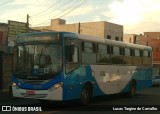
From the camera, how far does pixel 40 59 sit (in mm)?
16188

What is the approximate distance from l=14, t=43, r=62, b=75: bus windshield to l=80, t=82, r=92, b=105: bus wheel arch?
221 cm

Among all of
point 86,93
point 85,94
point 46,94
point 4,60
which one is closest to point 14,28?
Answer: point 4,60

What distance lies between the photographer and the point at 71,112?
15.1m

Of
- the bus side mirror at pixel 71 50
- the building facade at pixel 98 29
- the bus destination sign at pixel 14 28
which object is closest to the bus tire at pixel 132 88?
the bus side mirror at pixel 71 50

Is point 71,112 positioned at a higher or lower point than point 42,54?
lower

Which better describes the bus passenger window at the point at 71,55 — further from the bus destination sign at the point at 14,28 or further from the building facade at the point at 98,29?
the building facade at the point at 98,29

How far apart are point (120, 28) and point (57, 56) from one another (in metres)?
43.5

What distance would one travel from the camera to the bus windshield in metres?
16.0

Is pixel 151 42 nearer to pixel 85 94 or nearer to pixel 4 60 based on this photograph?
pixel 4 60

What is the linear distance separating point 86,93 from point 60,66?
2.55m

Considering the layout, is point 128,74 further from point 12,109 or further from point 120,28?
point 120,28

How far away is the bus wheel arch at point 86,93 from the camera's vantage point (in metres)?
17.6

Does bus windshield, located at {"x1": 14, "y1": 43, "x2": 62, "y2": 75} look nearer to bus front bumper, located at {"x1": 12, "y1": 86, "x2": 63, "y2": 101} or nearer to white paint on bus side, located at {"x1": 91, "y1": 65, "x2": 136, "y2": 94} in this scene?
bus front bumper, located at {"x1": 12, "y1": 86, "x2": 63, "y2": 101}

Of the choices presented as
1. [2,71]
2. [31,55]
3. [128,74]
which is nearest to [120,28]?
[2,71]
